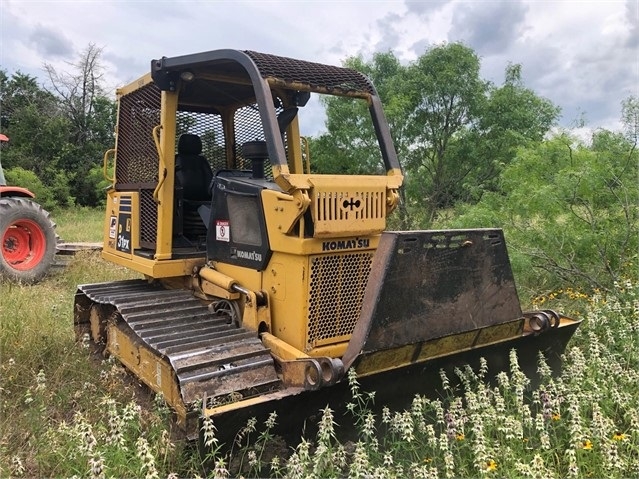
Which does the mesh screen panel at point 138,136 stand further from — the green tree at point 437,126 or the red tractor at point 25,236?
the green tree at point 437,126

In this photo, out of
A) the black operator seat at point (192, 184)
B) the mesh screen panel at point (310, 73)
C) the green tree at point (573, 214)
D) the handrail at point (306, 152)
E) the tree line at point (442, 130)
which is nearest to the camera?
the mesh screen panel at point (310, 73)

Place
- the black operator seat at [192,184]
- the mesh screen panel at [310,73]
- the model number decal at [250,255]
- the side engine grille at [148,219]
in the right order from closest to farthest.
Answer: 1. the mesh screen panel at [310,73]
2. the model number decal at [250,255]
3. the side engine grille at [148,219]
4. the black operator seat at [192,184]

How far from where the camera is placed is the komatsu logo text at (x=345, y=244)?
359cm

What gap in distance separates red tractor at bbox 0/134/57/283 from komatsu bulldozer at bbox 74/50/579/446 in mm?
4245

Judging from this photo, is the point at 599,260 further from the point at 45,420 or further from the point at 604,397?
the point at 45,420

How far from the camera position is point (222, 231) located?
4293 millimetres

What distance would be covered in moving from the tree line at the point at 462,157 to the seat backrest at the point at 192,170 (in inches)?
136

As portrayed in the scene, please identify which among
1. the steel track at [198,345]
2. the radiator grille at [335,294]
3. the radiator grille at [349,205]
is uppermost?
the radiator grille at [349,205]

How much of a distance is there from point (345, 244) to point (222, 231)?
1.10 metres

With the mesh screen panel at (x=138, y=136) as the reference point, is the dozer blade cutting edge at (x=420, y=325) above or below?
below

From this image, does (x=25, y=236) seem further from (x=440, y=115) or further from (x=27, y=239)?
(x=440, y=115)

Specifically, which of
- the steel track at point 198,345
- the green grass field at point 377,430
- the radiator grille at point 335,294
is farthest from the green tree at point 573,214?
the steel track at point 198,345

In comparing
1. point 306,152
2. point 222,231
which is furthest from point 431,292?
point 306,152

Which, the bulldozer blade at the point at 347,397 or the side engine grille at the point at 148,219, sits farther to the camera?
the side engine grille at the point at 148,219
